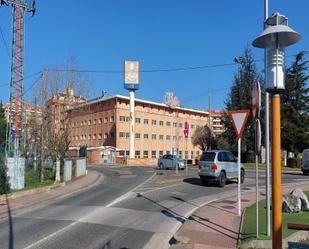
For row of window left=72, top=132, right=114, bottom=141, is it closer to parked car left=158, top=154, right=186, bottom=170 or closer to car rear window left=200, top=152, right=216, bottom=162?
parked car left=158, top=154, right=186, bottom=170

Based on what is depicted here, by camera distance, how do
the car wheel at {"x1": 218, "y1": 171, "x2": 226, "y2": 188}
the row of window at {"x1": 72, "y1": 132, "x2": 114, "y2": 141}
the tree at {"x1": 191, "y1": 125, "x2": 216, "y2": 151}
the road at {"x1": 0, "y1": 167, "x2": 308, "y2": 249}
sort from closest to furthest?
1. the road at {"x1": 0, "y1": 167, "x2": 308, "y2": 249}
2. the car wheel at {"x1": 218, "y1": 171, "x2": 226, "y2": 188}
3. the tree at {"x1": 191, "y1": 125, "x2": 216, "y2": 151}
4. the row of window at {"x1": 72, "y1": 132, "x2": 114, "y2": 141}

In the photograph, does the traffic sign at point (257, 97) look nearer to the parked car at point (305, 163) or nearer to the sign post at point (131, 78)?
the parked car at point (305, 163)

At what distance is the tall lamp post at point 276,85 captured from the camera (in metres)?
5.10

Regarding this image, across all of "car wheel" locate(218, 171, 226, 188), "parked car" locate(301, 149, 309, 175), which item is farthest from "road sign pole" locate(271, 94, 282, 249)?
"parked car" locate(301, 149, 309, 175)

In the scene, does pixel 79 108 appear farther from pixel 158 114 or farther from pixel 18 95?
pixel 158 114

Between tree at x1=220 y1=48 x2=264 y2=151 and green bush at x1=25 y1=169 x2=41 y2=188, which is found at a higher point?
tree at x1=220 y1=48 x2=264 y2=151

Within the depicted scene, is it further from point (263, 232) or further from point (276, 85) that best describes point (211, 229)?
point (276, 85)

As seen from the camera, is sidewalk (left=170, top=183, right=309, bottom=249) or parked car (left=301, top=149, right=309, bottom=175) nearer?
sidewalk (left=170, top=183, right=309, bottom=249)

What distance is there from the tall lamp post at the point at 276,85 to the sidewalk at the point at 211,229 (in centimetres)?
348

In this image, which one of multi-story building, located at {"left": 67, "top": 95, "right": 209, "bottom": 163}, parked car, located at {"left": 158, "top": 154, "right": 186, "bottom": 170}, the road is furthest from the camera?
multi-story building, located at {"left": 67, "top": 95, "right": 209, "bottom": 163}

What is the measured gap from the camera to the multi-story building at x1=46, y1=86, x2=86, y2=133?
28.2 m

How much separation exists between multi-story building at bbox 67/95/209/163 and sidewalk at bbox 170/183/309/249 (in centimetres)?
5441

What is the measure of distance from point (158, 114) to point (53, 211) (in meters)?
77.0

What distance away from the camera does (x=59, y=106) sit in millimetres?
29875
